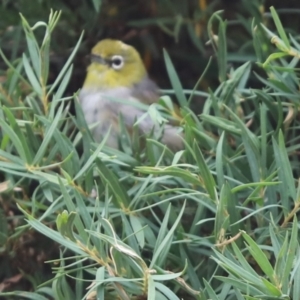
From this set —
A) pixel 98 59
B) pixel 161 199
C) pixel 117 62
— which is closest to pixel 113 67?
pixel 117 62

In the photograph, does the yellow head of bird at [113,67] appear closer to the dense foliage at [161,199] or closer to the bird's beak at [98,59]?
the bird's beak at [98,59]

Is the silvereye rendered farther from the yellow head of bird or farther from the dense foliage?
the dense foliage

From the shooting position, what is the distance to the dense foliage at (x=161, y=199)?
804 mm

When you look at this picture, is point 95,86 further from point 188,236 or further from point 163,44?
point 188,236

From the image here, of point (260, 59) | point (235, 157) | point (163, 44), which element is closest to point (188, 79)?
point (163, 44)

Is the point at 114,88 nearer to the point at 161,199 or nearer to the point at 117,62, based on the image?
the point at 117,62

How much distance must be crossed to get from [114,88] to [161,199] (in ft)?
2.96

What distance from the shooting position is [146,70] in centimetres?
175

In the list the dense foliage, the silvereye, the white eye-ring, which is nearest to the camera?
the dense foliage

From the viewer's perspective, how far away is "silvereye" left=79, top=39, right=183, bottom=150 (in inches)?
62.2

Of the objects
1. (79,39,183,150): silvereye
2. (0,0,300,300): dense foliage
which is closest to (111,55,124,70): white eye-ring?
(79,39,183,150): silvereye

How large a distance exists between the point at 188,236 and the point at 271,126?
26 cm

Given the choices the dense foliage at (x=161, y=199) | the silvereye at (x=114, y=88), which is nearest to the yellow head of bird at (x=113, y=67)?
the silvereye at (x=114, y=88)

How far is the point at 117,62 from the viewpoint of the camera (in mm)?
1809
